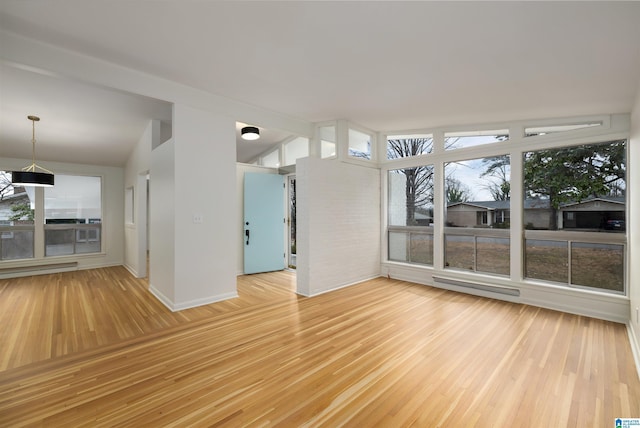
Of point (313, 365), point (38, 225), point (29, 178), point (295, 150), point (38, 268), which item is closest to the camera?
point (313, 365)

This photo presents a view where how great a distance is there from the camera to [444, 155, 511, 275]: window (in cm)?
423

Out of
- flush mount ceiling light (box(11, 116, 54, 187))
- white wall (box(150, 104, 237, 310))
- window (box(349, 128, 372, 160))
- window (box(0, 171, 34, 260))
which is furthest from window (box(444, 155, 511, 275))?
window (box(0, 171, 34, 260))

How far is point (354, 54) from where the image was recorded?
2699mm

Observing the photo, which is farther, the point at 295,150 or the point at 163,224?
the point at 295,150

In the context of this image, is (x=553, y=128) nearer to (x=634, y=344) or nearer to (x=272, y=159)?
(x=634, y=344)

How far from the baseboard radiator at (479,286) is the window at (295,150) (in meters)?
3.58

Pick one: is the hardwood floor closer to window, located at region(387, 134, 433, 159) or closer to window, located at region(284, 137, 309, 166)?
window, located at region(387, 134, 433, 159)

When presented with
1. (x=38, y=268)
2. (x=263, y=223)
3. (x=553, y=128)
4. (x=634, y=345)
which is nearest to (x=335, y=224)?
(x=263, y=223)

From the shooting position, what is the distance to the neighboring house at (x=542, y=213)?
3.44 m

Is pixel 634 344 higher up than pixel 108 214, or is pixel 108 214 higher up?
pixel 108 214

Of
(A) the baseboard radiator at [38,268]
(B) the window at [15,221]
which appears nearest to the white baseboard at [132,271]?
(A) the baseboard radiator at [38,268]

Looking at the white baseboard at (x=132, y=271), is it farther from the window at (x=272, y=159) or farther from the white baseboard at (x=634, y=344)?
the white baseboard at (x=634, y=344)

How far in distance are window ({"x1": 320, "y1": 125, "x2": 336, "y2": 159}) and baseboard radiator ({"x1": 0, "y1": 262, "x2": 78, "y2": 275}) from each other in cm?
644

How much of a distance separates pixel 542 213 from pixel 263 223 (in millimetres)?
4798
